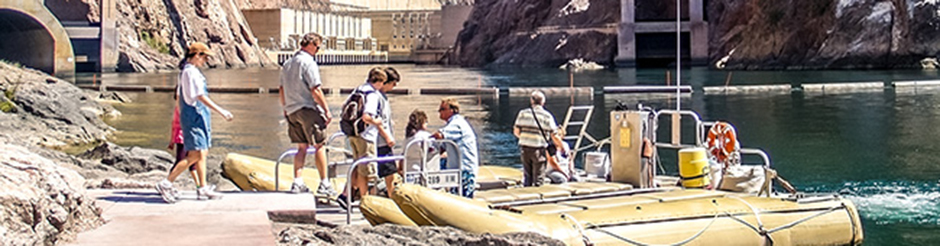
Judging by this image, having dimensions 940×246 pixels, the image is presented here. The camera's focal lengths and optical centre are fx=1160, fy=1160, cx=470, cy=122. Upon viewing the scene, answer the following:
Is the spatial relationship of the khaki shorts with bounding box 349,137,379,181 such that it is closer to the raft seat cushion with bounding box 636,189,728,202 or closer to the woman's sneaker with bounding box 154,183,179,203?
the woman's sneaker with bounding box 154,183,179,203

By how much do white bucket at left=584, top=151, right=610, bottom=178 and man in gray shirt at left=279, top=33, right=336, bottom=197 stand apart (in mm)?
5072

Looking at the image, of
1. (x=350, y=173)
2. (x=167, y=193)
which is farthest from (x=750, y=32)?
(x=167, y=193)

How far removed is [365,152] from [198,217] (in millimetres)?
2583

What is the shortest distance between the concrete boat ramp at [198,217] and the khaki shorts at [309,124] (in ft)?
2.66

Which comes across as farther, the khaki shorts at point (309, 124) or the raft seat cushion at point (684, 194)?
the raft seat cushion at point (684, 194)

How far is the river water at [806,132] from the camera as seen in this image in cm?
2059

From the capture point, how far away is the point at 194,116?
11789 millimetres

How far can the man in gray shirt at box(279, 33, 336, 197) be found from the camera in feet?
41.2

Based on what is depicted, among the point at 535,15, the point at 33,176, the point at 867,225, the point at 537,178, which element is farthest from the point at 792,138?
the point at 535,15

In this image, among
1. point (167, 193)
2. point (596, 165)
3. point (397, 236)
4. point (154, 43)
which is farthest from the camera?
point (154, 43)

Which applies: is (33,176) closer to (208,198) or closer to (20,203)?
(20,203)

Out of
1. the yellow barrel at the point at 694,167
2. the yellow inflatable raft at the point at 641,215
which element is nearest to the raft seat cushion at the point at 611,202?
the yellow inflatable raft at the point at 641,215

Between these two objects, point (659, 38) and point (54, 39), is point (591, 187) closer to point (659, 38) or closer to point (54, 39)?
point (54, 39)

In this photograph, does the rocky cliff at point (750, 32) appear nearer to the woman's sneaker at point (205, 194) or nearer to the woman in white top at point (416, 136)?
the woman in white top at point (416, 136)
